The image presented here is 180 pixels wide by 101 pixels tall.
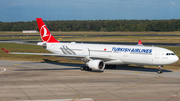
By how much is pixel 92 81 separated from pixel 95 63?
5712 millimetres

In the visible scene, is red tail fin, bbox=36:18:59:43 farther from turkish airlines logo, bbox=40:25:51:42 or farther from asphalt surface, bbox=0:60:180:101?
asphalt surface, bbox=0:60:180:101

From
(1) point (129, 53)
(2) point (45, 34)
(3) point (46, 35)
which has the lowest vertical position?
(1) point (129, 53)

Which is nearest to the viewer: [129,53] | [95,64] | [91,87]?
[91,87]

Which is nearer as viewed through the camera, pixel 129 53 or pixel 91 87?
pixel 91 87

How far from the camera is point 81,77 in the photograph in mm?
31422

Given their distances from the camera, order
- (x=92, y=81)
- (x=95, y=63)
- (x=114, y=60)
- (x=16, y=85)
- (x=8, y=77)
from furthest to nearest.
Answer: (x=114, y=60)
(x=95, y=63)
(x=8, y=77)
(x=92, y=81)
(x=16, y=85)

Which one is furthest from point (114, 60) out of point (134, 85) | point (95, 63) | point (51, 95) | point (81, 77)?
point (51, 95)

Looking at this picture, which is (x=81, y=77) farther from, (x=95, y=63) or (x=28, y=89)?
(x=28, y=89)

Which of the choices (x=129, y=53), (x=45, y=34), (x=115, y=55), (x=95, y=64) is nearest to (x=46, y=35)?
(x=45, y=34)

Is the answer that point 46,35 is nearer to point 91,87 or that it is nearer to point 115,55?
point 115,55

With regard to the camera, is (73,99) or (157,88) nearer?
(73,99)

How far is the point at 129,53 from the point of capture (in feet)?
115

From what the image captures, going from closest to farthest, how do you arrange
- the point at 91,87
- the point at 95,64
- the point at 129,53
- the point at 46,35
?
the point at 91,87, the point at 95,64, the point at 129,53, the point at 46,35

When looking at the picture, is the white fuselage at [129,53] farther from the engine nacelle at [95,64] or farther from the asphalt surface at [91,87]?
the asphalt surface at [91,87]
